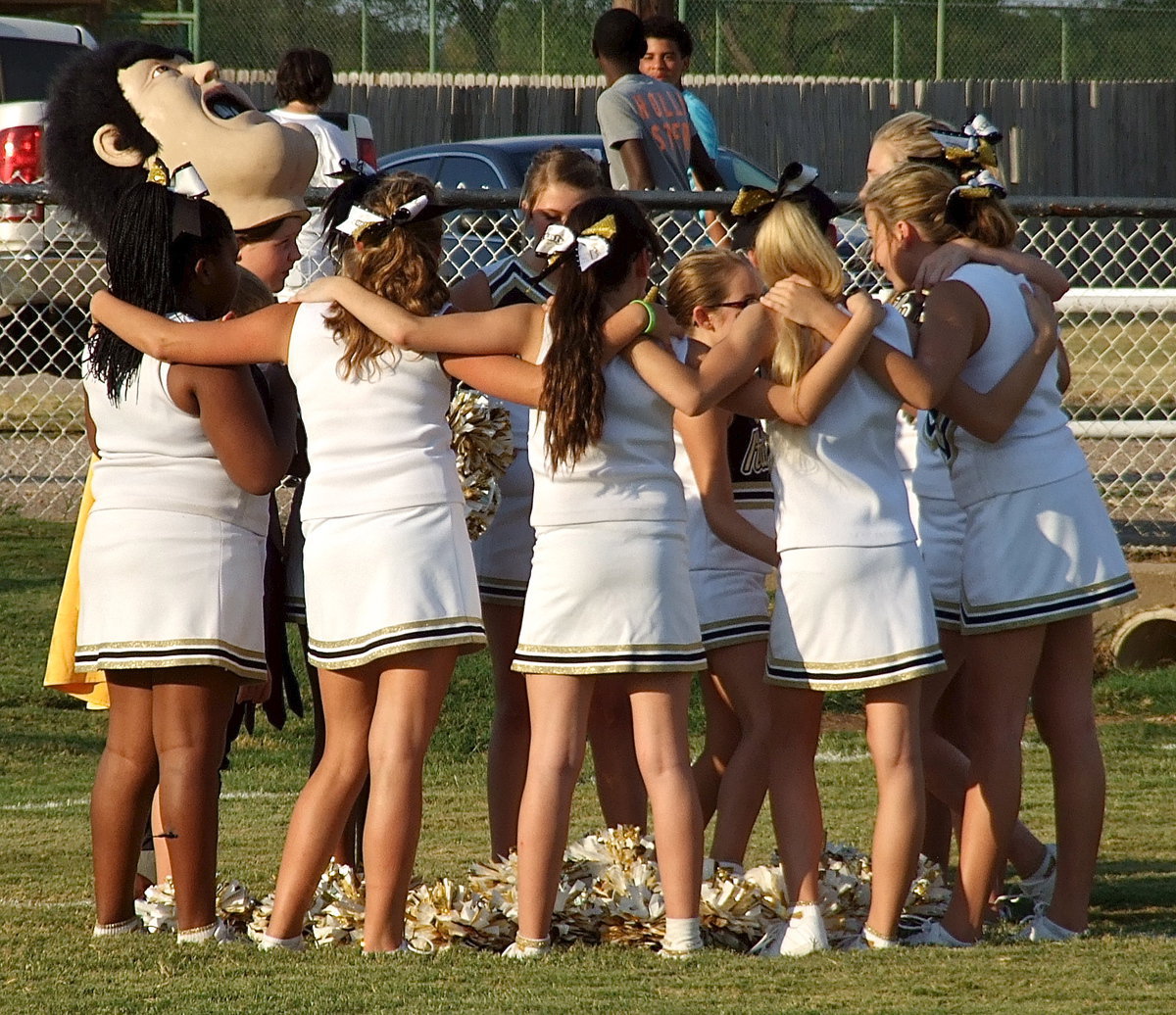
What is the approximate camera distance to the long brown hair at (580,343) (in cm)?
396

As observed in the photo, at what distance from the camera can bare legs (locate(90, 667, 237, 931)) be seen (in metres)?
4.11

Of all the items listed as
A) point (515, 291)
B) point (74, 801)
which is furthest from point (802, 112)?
point (515, 291)

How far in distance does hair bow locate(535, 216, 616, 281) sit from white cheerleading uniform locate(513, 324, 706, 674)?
0.18 m

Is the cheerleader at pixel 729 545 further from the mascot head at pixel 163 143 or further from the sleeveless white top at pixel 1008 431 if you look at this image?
the mascot head at pixel 163 143

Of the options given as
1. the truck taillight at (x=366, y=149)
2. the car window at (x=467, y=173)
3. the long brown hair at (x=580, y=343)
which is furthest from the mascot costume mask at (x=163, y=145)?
the car window at (x=467, y=173)

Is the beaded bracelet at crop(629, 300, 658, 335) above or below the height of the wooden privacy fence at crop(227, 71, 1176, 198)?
below

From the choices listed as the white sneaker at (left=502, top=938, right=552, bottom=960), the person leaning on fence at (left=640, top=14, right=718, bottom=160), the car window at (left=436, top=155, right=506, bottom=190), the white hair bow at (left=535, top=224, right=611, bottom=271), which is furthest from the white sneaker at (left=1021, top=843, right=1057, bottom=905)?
the car window at (left=436, top=155, right=506, bottom=190)

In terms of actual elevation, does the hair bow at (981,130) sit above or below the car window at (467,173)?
below

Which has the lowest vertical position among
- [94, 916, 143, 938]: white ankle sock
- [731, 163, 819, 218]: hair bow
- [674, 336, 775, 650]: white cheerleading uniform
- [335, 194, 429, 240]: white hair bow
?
[94, 916, 143, 938]: white ankle sock

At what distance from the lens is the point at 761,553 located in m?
4.40

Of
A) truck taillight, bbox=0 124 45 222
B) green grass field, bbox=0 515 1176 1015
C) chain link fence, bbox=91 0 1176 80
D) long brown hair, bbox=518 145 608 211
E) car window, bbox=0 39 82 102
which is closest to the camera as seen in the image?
green grass field, bbox=0 515 1176 1015

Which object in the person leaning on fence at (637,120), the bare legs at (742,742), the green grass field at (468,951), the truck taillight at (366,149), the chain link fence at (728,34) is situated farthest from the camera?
the chain link fence at (728,34)

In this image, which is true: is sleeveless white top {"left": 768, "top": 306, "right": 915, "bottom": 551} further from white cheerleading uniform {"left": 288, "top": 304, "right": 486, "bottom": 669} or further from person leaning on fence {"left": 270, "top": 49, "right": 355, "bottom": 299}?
person leaning on fence {"left": 270, "top": 49, "right": 355, "bottom": 299}

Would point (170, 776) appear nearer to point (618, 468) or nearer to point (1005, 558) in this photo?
point (618, 468)
